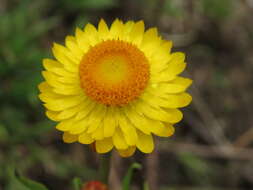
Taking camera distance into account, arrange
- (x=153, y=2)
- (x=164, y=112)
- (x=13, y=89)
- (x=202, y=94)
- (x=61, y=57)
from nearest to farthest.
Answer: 1. (x=164, y=112)
2. (x=61, y=57)
3. (x=13, y=89)
4. (x=202, y=94)
5. (x=153, y=2)

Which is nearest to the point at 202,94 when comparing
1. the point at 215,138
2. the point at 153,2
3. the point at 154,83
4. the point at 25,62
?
the point at 215,138

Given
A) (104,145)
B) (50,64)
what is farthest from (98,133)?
(50,64)

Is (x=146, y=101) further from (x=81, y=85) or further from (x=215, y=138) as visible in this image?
(x=215, y=138)

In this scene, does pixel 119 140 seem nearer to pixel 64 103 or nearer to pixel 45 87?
pixel 64 103

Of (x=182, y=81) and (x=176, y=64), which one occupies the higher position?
(x=176, y=64)

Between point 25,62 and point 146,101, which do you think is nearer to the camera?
point 146,101

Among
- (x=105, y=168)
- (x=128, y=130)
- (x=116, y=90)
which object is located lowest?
(x=105, y=168)
